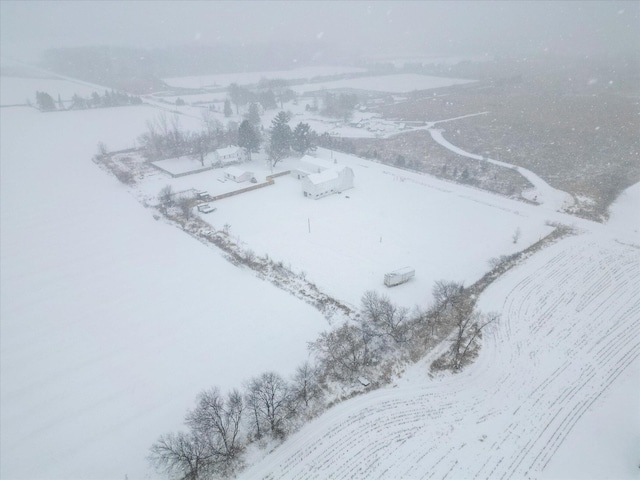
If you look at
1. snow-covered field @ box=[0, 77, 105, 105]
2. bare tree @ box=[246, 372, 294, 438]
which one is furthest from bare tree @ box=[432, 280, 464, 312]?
snow-covered field @ box=[0, 77, 105, 105]

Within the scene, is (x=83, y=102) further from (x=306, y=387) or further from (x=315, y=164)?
(x=306, y=387)

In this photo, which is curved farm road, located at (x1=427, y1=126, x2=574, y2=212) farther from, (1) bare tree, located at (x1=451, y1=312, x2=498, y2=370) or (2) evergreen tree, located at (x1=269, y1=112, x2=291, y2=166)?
(2) evergreen tree, located at (x1=269, y1=112, x2=291, y2=166)

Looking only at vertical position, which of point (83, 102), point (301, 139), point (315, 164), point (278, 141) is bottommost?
point (315, 164)

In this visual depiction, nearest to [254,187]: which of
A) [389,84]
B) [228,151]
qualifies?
[228,151]

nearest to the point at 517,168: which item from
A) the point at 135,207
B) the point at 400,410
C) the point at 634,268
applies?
the point at 634,268

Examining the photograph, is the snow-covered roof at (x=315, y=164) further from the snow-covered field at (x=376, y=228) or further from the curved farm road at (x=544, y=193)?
the curved farm road at (x=544, y=193)

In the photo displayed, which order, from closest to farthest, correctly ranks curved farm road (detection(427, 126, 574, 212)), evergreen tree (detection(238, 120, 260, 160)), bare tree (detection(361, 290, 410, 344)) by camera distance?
bare tree (detection(361, 290, 410, 344))
curved farm road (detection(427, 126, 574, 212))
evergreen tree (detection(238, 120, 260, 160))

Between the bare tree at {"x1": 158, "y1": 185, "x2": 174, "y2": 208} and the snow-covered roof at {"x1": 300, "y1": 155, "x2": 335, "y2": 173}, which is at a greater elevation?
the snow-covered roof at {"x1": 300, "y1": 155, "x2": 335, "y2": 173}

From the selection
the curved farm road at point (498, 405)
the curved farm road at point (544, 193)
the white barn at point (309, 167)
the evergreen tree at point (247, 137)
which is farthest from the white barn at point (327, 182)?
the curved farm road at point (498, 405)

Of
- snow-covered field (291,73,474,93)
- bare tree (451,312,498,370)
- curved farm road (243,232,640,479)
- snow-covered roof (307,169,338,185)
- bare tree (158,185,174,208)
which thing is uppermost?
snow-covered field (291,73,474,93)
